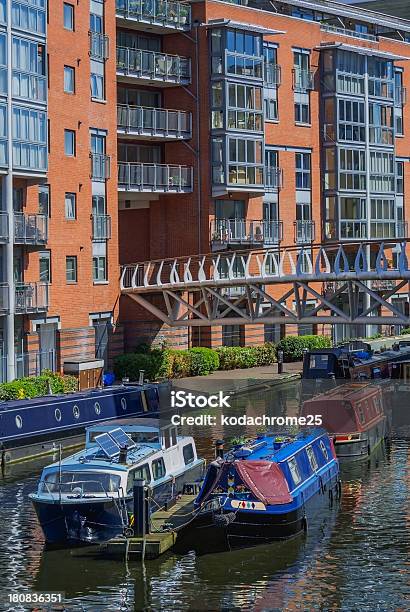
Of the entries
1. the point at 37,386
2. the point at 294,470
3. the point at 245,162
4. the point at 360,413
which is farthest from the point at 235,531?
the point at 245,162

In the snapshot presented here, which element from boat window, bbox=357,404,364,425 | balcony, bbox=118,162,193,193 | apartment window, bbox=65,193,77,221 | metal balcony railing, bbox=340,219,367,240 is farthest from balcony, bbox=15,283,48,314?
metal balcony railing, bbox=340,219,367,240

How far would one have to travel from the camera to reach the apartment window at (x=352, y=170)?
87.5 meters

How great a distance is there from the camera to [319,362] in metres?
65.1

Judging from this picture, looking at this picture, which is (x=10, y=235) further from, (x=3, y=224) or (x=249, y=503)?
(x=249, y=503)

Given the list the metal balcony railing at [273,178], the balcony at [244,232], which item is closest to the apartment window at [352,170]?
the metal balcony railing at [273,178]

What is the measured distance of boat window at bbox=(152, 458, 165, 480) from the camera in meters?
38.7

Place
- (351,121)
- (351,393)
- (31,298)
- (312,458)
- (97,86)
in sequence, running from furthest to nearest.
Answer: (351,121), (97,86), (31,298), (351,393), (312,458)

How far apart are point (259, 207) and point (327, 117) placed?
9.82 m

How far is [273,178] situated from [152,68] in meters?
11.4

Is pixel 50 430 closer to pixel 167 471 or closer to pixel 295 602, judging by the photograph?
pixel 167 471

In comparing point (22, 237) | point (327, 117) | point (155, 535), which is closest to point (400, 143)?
point (327, 117)

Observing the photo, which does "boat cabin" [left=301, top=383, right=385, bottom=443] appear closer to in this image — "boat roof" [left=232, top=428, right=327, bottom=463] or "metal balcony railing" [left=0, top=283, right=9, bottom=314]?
"boat roof" [left=232, top=428, right=327, bottom=463]

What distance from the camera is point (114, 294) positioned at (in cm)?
7006

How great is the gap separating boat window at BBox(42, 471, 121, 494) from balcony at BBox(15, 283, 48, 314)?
24.6 meters
